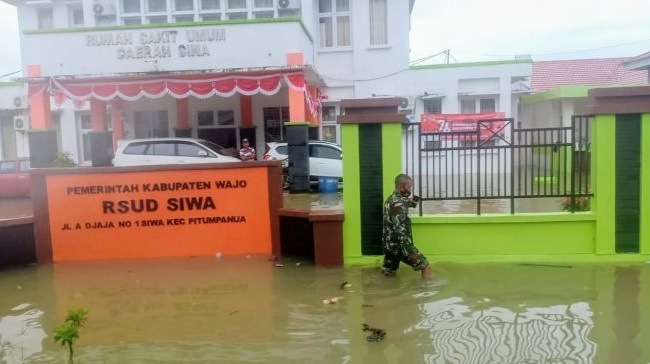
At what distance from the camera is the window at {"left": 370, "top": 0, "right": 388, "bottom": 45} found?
1938cm

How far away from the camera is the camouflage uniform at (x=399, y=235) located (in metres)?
7.25

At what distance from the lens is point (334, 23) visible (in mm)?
19547

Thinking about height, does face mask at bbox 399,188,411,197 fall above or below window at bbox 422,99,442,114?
below

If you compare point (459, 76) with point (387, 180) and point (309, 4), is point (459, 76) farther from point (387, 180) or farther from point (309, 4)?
point (387, 180)

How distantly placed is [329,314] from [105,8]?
15778 mm

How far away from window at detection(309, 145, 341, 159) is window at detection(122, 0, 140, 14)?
770 cm

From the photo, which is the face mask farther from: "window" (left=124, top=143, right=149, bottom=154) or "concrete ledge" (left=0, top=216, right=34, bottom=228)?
"window" (left=124, top=143, right=149, bottom=154)

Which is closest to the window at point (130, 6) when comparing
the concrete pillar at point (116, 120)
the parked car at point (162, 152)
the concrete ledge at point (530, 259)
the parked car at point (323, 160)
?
the concrete pillar at point (116, 120)

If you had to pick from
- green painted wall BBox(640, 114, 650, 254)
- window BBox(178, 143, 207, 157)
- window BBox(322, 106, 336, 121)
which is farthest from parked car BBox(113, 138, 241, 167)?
green painted wall BBox(640, 114, 650, 254)

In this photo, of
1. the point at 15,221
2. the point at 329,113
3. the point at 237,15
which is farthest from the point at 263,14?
the point at 15,221

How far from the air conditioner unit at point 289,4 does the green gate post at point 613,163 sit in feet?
40.3

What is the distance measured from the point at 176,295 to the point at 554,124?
16429 mm

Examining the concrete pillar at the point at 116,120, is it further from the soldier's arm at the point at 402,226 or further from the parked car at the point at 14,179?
the soldier's arm at the point at 402,226

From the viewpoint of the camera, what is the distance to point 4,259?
8.98m
